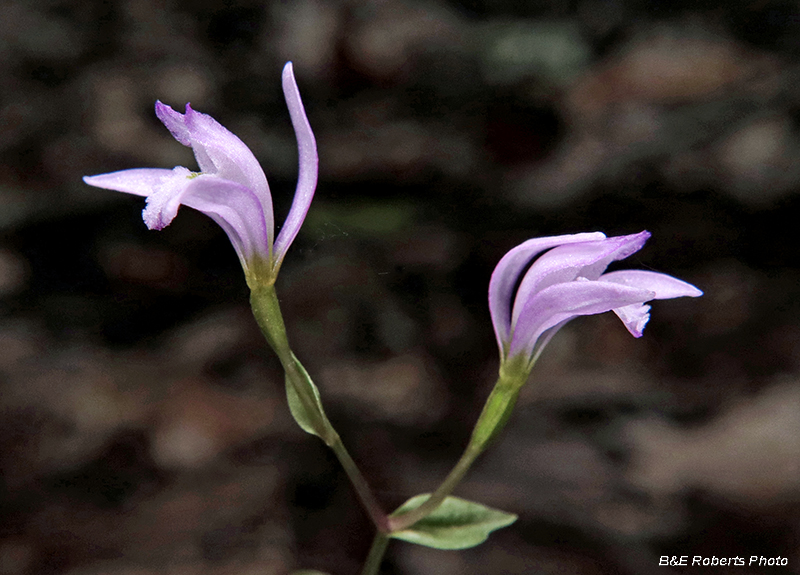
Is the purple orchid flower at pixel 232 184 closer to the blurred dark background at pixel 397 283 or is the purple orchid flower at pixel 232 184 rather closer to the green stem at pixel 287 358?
the green stem at pixel 287 358

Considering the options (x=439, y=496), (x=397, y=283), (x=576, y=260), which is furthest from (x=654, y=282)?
(x=397, y=283)

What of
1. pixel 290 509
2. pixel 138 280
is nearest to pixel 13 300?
pixel 138 280

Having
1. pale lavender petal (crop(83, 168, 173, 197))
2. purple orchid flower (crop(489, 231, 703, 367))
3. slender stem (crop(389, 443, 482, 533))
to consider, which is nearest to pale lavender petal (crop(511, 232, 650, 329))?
purple orchid flower (crop(489, 231, 703, 367))

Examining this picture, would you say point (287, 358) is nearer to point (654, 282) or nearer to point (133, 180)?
point (133, 180)

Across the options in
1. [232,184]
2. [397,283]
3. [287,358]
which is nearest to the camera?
[232,184]

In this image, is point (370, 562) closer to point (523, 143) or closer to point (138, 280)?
point (138, 280)

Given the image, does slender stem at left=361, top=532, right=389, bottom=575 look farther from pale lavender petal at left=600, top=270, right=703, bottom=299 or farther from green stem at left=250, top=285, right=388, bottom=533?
pale lavender petal at left=600, top=270, right=703, bottom=299
